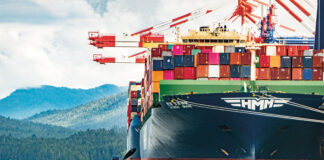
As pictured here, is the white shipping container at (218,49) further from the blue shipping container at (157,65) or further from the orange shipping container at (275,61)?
the blue shipping container at (157,65)

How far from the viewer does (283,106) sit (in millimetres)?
35969

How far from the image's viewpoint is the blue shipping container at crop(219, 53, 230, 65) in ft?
127

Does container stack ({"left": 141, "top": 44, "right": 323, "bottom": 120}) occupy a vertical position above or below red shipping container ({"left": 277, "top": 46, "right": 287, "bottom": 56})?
below

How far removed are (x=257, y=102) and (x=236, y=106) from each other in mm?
1213

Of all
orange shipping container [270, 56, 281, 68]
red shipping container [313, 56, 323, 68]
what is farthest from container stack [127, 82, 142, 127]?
red shipping container [313, 56, 323, 68]

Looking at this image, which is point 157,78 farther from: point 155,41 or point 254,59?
point 155,41

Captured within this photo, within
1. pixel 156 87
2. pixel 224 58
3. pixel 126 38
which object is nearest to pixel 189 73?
pixel 156 87

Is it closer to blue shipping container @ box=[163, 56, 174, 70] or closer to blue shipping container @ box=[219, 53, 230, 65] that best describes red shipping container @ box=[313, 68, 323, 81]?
blue shipping container @ box=[219, 53, 230, 65]

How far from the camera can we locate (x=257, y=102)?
118ft

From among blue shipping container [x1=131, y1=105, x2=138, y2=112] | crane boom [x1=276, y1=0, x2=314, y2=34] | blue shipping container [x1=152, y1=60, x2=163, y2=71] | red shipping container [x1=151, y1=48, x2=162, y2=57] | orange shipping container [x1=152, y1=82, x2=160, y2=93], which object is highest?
crane boom [x1=276, y1=0, x2=314, y2=34]

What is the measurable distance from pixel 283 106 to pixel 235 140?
3415 mm

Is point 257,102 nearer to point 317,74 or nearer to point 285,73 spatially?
point 285,73

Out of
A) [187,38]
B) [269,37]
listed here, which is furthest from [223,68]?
[269,37]

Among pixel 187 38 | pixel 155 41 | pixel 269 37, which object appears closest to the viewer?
pixel 187 38
